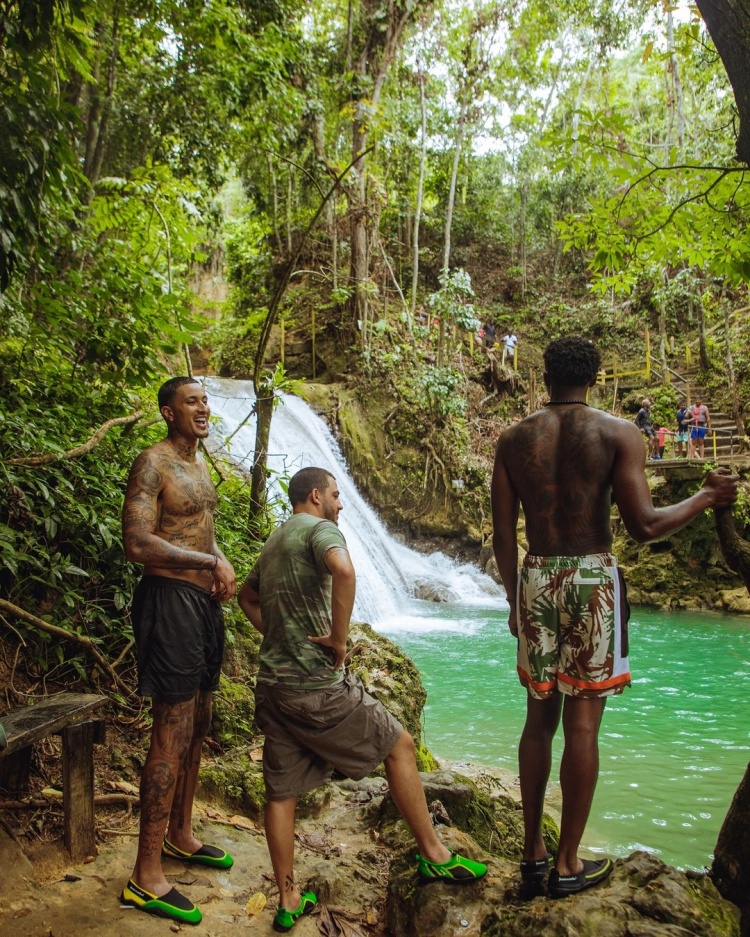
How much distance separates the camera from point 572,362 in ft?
8.02

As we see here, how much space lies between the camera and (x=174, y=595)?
105 inches

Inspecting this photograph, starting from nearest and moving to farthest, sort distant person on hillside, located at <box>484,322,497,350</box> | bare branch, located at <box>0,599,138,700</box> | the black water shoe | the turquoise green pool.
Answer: the black water shoe < bare branch, located at <box>0,599,138,700</box> < the turquoise green pool < distant person on hillside, located at <box>484,322,497,350</box>

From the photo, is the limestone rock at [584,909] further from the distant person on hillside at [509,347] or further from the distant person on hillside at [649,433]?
the distant person on hillside at [509,347]

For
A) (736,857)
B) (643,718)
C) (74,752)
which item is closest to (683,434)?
(643,718)

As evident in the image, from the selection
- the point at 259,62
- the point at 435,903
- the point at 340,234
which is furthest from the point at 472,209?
the point at 435,903

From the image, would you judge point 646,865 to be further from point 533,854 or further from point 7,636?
point 7,636

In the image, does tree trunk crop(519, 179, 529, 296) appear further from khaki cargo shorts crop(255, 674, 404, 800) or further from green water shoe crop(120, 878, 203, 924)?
green water shoe crop(120, 878, 203, 924)

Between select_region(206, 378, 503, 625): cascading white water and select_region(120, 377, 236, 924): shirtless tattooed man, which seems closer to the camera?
select_region(120, 377, 236, 924): shirtless tattooed man

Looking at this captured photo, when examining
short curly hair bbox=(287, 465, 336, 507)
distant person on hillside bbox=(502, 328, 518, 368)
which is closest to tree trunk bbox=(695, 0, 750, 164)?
short curly hair bbox=(287, 465, 336, 507)

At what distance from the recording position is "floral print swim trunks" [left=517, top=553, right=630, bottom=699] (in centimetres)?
224

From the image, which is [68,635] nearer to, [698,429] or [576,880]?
[576,880]

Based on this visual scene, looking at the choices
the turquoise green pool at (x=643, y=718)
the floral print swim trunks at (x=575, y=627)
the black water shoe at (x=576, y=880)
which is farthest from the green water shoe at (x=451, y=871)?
the turquoise green pool at (x=643, y=718)

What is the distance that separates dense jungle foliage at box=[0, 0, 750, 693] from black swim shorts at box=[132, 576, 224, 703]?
129 cm

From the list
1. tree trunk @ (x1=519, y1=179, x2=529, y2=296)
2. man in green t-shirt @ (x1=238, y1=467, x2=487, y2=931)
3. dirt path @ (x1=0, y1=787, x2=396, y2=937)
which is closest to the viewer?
dirt path @ (x1=0, y1=787, x2=396, y2=937)
